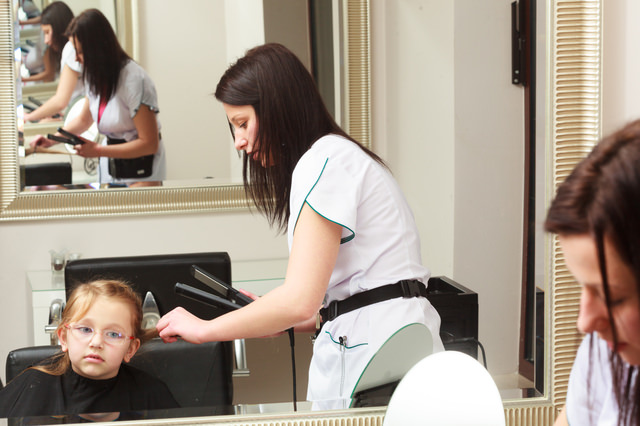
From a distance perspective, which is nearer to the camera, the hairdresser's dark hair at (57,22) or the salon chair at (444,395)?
the salon chair at (444,395)

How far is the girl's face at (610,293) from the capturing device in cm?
47

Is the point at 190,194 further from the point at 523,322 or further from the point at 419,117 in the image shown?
the point at 523,322

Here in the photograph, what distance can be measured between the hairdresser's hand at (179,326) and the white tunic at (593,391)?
21.4 inches

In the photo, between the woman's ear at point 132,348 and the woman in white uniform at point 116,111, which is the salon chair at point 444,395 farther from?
the woman in white uniform at point 116,111

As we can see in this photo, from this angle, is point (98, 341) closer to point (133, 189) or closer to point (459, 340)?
point (133, 189)

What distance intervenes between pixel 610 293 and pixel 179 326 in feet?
2.30

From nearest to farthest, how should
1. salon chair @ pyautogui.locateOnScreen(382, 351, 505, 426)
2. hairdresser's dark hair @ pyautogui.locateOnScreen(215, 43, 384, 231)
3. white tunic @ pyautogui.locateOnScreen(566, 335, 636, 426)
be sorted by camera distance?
white tunic @ pyautogui.locateOnScreen(566, 335, 636, 426), salon chair @ pyautogui.locateOnScreen(382, 351, 505, 426), hairdresser's dark hair @ pyautogui.locateOnScreen(215, 43, 384, 231)

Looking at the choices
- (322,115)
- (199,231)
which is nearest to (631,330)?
(322,115)

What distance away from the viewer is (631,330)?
50 centimetres

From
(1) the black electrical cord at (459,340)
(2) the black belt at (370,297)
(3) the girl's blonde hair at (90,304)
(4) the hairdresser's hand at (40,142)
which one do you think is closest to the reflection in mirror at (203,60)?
(4) the hairdresser's hand at (40,142)

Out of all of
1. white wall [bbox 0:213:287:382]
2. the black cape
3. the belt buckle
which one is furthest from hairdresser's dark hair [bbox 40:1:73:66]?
the belt buckle

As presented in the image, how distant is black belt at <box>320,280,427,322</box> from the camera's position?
3.16 feet

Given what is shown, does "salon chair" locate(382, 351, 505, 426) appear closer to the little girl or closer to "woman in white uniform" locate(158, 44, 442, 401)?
"woman in white uniform" locate(158, 44, 442, 401)

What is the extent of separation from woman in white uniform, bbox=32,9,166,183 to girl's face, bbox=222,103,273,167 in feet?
0.44
